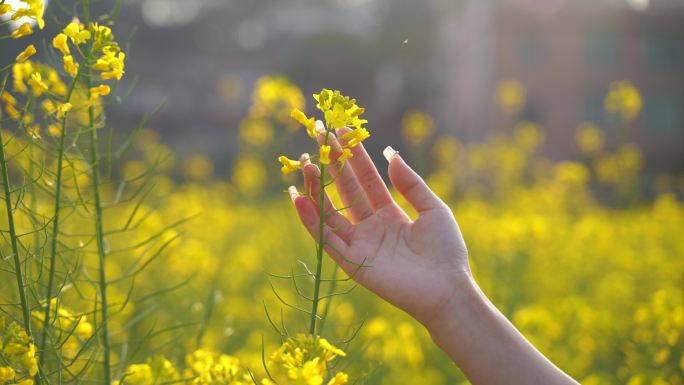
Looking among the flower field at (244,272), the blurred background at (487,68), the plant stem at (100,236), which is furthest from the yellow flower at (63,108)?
the blurred background at (487,68)

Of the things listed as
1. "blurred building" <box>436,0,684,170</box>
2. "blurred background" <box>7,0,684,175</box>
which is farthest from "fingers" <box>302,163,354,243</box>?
"blurred building" <box>436,0,684,170</box>

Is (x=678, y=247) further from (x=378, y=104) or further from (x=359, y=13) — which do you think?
(x=359, y=13)

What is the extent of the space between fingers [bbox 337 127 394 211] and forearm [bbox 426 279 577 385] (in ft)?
0.82

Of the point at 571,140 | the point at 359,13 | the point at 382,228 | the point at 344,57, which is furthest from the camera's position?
the point at 359,13

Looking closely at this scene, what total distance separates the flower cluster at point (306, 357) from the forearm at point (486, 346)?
0.37 metres

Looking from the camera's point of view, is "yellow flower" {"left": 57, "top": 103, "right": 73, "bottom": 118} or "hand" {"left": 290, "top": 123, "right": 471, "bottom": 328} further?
"hand" {"left": 290, "top": 123, "right": 471, "bottom": 328}

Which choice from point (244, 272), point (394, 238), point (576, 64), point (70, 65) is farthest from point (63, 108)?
point (576, 64)

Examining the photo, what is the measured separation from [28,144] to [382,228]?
2.15ft

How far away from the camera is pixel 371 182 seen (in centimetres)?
154

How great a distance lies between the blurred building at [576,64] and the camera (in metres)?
18.6

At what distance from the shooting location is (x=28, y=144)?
4.26ft

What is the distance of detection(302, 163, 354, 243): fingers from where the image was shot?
1.29m

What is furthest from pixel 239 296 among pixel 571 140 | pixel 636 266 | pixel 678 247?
pixel 571 140

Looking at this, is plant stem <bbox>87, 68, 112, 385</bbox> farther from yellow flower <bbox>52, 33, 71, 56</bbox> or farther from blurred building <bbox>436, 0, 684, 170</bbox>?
blurred building <bbox>436, 0, 684, 170</bbox>
